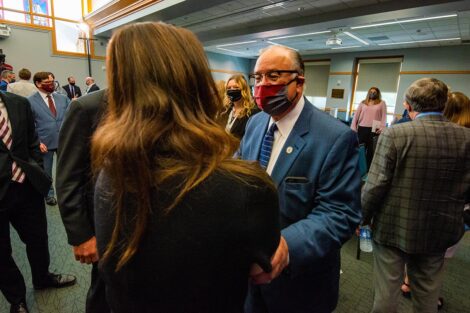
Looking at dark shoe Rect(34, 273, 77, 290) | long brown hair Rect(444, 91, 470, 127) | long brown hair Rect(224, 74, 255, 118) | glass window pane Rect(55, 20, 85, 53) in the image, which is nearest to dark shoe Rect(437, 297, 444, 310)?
long brown hair Rect(444, 91, 470, 127)

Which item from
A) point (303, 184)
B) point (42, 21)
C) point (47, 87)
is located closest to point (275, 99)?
point (303, 184)

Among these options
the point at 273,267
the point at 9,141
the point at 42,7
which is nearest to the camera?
the point at 273,267

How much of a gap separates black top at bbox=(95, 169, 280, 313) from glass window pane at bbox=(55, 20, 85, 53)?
40.5 feet

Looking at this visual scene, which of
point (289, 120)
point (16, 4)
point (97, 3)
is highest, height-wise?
point (97, 3)

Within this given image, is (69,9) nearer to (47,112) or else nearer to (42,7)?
(42,7)

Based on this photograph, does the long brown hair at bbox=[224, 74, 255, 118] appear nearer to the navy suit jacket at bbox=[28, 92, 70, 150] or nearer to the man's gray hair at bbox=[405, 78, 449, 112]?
the man's gray hair at bbox=[405, 78, 449, 112]

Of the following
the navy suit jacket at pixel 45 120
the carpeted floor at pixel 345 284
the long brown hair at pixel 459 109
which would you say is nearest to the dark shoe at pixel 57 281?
the carpeted floor at pixel 345 284

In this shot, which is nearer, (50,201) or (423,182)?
(423,182)

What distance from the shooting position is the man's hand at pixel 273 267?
0.67 meters

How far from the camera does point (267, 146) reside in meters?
1.25

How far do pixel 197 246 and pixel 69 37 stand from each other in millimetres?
12704

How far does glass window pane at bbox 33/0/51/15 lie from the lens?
9.60 metres

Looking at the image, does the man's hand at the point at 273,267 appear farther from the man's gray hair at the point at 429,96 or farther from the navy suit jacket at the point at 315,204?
the man's gray hair at the point at 429,96

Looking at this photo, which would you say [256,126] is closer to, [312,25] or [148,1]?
[312,25]
